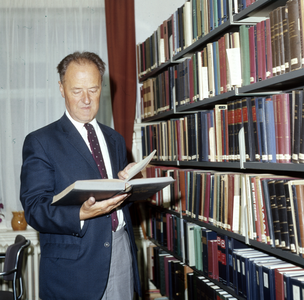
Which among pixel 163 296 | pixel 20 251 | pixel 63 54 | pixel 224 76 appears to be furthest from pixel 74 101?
pixel 163 296

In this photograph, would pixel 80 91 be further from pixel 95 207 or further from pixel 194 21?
pixel 194 21

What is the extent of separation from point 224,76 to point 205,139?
1.40 feet

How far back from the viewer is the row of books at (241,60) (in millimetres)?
1458

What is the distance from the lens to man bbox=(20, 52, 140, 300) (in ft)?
→ 4.77

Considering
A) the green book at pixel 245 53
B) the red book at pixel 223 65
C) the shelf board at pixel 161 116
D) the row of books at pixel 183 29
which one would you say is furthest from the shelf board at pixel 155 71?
the green book at pixel 245 53

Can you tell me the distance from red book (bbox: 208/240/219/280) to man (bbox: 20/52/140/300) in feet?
2.03

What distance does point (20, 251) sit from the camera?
8.09ft

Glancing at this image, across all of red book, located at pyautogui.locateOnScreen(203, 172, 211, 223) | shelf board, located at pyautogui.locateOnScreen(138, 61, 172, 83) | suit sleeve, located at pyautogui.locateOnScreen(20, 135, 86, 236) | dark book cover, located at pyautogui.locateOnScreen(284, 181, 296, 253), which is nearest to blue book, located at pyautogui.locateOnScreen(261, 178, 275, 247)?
dark book cover, located at pyautogui.locateOnScreen(284, 181, 296, 253)

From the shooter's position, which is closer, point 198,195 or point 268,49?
point 268,49

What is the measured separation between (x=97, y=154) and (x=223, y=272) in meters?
1.00

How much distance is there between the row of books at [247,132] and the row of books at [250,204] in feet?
0.34

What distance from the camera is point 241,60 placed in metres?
1.83

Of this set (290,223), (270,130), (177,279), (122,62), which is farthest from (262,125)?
(122,62)

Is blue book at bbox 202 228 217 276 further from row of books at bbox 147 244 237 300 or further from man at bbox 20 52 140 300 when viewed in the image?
man at bbox 20 52 140 300
